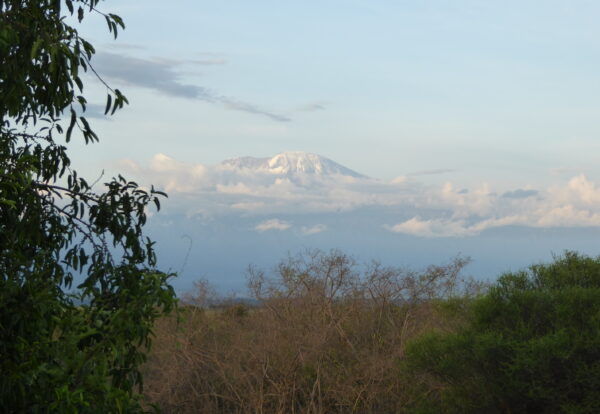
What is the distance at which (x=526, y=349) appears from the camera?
34.5 ft

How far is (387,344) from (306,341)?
2.34 m

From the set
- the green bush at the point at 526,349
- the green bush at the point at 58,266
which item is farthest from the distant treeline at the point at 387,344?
the green bush at the point at 58,266

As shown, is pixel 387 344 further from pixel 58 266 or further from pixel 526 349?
pixel 58 266

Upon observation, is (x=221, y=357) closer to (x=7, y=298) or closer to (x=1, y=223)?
(x=1, y=223)

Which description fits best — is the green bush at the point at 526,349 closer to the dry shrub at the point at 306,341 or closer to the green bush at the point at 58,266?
the dry shrub at the point at 306,341

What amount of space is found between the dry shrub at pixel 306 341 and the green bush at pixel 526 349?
1883 millimetres

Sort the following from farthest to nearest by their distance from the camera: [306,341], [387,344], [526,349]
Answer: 1. [387,344]
2. [306,341]
3. [526,349]

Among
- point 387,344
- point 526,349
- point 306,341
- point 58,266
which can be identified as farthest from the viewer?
point 387,344

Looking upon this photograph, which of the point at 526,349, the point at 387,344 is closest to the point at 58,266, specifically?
the point at 526,349

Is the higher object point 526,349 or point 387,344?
point 526,349

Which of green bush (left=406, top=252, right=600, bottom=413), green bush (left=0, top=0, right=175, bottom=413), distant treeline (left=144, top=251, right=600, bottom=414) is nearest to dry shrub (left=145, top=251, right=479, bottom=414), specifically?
distant treeline (left=144, top=251, right=600, bottom=414)

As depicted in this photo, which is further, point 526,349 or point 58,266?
point 526,349

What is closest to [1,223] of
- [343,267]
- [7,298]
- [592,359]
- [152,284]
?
[7,298]

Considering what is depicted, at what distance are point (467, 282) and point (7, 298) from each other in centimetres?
1312
